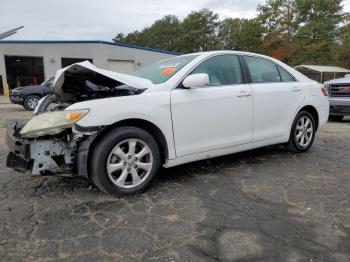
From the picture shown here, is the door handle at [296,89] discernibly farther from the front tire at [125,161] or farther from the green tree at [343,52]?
the green tree at [343,52]

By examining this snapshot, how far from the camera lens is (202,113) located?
385cm

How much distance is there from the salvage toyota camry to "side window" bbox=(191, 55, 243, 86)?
13 mm

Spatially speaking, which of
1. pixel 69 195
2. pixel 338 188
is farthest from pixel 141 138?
pixel 338 188

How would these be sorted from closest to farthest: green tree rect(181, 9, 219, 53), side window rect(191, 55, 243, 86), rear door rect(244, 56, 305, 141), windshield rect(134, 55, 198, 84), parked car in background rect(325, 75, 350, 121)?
1. windshield rect(134, 55, 198, 84)
2. side window rect(191, 55, 243, 86)
3. rear door rect(244, 56, 305, 141)
4. parked car in background rect(325, 75, 350, 121)
5. green tree rect(181, 9, 219, 53)

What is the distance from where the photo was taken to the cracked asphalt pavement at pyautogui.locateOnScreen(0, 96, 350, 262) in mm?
2463

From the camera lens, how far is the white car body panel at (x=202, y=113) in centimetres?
339

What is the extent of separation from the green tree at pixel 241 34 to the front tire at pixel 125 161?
46.0m

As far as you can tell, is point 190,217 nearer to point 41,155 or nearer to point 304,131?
point 41,155

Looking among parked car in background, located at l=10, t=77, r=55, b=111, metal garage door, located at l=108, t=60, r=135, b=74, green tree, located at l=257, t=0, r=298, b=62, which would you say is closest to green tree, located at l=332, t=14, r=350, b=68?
green tree, located at l=257, t=0, r=298, b=62

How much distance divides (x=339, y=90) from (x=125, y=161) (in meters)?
8.00

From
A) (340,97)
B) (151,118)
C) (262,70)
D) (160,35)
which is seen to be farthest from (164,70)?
(160,35)

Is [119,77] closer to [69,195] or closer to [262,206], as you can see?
[69,195]

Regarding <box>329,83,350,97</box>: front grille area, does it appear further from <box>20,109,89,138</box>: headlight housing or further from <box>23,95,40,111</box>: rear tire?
<box>23,95,40,111</box>: rear tire

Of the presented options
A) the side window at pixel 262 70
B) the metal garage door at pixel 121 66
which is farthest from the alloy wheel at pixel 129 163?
the metal garage door at pixel 121 66
